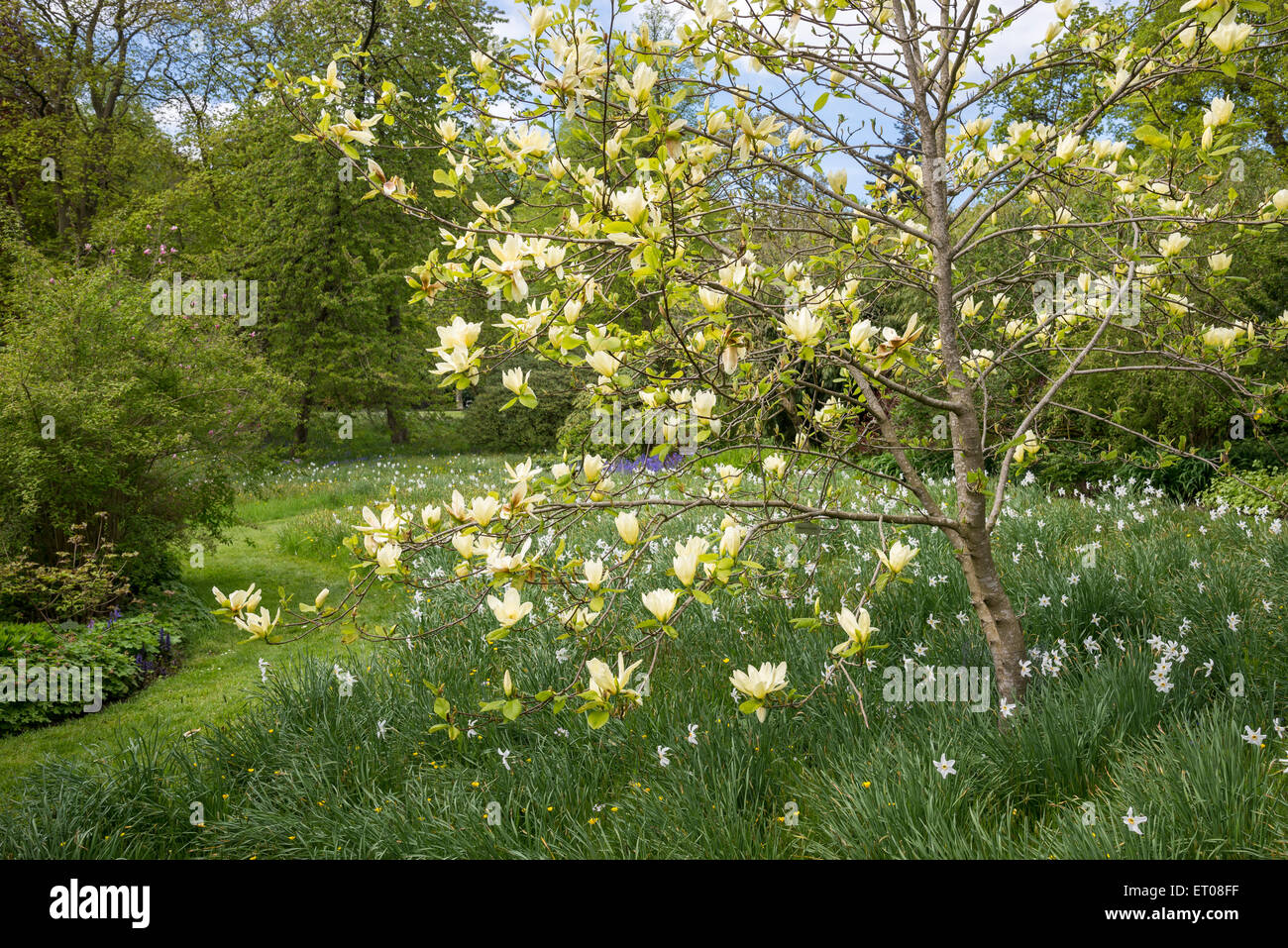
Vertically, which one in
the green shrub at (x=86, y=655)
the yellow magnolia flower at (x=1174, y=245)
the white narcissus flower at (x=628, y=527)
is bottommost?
the green shrub at (x=86, y=655)

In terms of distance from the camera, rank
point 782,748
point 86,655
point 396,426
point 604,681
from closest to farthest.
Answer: point 604,681
point 782,748
point 86,655
point 396,426

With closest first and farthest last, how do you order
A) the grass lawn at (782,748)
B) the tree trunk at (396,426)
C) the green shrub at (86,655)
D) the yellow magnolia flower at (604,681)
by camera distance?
1. the yellow magnolia flower at (604,681)
2. the grass lawn at (782,748)
3. the green shrub at (86,655)
4. the tree trunk at (396,426)

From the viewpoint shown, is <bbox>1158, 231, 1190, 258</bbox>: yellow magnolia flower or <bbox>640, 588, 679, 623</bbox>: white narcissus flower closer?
<bbox>640, 588, 679, 623</bbox>: white narcissus flower

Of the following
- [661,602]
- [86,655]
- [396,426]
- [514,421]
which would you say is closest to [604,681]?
[661,602]

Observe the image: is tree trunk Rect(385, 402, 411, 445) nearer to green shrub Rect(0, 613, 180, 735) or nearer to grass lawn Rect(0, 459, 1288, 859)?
green shrub Rect(0, 613, 180, 735)

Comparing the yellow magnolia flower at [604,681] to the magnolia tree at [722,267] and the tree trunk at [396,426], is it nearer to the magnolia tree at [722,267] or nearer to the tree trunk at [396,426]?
the magnolia tree at [722,267]

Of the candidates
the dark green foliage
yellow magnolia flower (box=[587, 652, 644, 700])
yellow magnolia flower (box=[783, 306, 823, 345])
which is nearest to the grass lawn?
yellow magnolia flower (box=[587, 652, 644, 700])

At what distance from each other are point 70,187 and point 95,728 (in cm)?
1344

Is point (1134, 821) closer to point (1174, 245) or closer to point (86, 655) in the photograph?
point (1174, 245)

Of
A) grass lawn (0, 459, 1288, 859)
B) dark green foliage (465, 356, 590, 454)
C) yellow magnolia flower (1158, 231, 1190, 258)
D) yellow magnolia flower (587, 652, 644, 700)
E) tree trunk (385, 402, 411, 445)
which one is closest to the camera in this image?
yellow magnolia flower (587, 652, 644, 700)

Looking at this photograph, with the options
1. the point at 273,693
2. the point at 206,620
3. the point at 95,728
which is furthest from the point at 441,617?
the point at 206,620

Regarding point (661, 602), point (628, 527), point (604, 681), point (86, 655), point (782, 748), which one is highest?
point (628, 527)

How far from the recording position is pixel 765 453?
343cm

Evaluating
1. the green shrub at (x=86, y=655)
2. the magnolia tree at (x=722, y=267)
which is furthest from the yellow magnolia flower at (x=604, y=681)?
the green shrub at (x=86, y=655)
